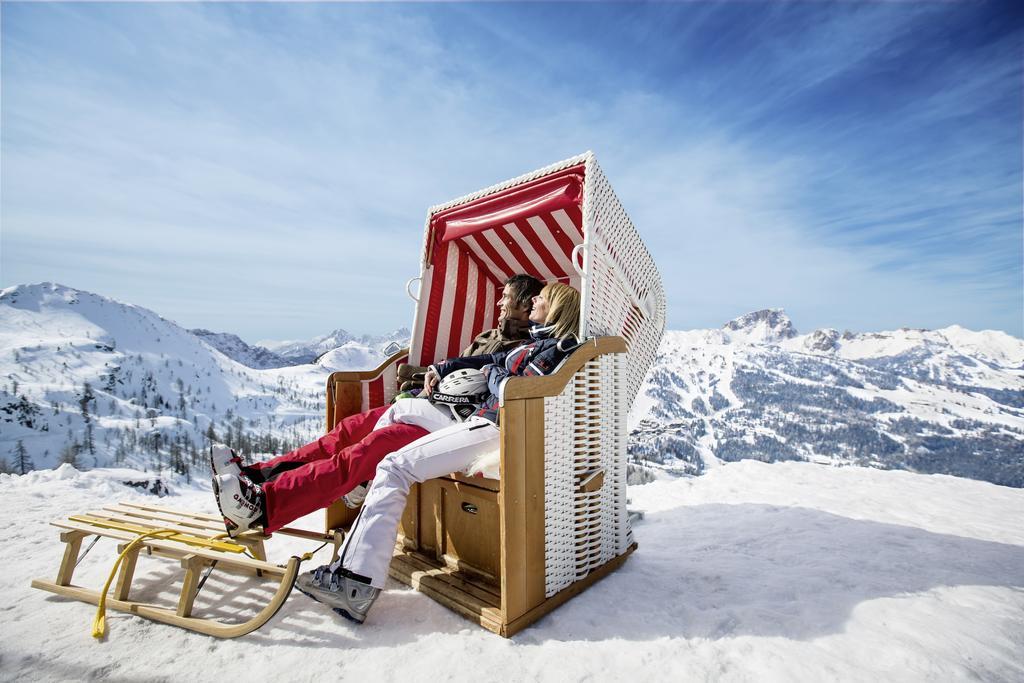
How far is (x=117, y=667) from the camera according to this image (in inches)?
80.9

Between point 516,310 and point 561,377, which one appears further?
point 516,310

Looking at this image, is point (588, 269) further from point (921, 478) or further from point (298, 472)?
point (921, 478)

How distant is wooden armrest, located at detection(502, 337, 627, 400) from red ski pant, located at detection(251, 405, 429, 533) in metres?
0.89

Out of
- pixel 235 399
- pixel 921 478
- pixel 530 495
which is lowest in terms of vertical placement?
pixel 235 399

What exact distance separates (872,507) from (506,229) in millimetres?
4144

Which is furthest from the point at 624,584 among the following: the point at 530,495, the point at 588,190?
the point at 588,190

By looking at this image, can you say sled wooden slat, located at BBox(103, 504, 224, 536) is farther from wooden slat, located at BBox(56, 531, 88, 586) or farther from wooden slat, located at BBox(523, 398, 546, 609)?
wooden slat, located at BBox(523, 398, 546, 609)

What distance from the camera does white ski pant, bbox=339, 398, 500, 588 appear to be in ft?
7.61

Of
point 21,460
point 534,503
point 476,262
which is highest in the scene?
point 476,262

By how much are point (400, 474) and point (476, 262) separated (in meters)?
2.76

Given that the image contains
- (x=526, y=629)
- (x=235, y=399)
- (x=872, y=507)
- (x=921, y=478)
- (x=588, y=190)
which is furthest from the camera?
(x=235, y=399)

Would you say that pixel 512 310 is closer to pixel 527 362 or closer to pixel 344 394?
pixel 527 362

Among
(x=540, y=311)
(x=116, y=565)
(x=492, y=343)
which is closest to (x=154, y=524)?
(x=116, y=565)

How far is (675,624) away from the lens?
2396 mm
